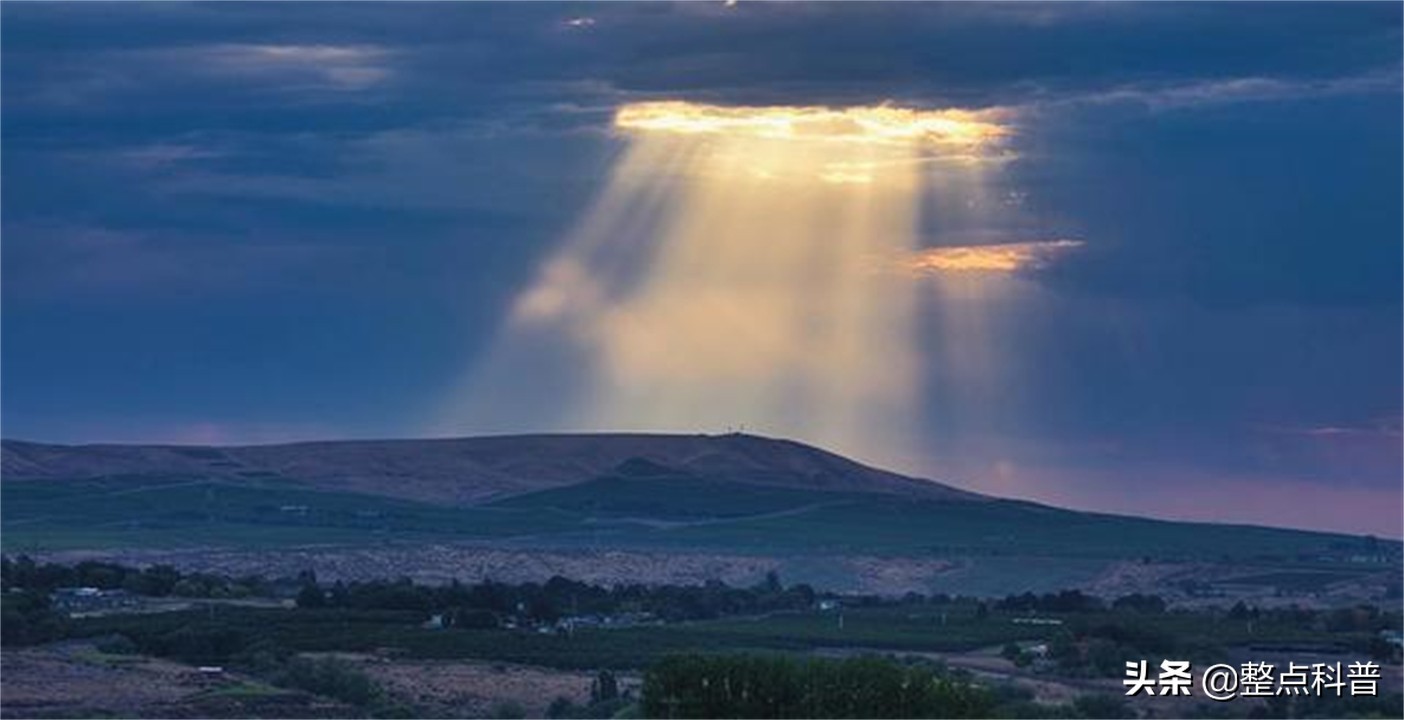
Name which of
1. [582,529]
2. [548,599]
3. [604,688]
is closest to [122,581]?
[548,599]

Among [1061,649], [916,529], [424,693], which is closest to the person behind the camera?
[424,693]

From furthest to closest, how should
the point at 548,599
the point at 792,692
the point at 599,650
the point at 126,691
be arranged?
1. the point at 548,599
2. the point at 599,650
3. the point at 126,691
4. the point at 792,692

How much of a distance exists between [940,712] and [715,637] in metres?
45.1

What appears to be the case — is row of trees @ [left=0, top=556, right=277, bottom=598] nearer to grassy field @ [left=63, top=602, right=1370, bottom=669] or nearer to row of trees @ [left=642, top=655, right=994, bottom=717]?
grassy field @ [left=63, top=602, right=1370, bottom=669]

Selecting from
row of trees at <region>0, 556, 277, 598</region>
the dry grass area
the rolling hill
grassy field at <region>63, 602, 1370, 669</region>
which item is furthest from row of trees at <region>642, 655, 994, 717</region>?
the rolling hill

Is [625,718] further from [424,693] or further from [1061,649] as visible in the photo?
[1061,649]

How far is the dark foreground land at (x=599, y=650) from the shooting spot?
156ft

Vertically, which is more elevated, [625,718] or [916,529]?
[916,529]

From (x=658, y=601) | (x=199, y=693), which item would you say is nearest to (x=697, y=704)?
(x=199, y=693)

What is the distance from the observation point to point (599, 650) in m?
82.2

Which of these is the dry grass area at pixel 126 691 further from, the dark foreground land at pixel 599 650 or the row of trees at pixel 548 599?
the row of trees at pixel 548 599

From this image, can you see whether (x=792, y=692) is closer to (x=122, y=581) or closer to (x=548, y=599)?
(x=548, y=599)

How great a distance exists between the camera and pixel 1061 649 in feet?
260

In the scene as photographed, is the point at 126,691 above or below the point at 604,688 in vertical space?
below
